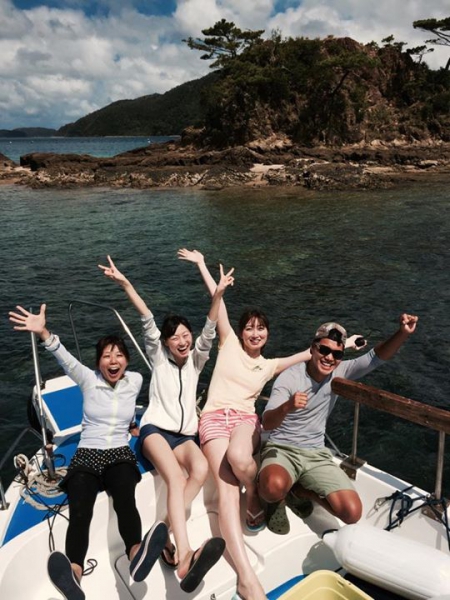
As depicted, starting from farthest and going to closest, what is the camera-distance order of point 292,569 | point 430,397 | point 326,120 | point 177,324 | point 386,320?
point 326,120 → point 386,320 → point 430,397 → point 177,324 → point 292,569

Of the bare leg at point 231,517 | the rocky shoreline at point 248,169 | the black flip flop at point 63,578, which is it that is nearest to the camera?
the black flip flop at point 63,578

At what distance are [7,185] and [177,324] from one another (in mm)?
48269

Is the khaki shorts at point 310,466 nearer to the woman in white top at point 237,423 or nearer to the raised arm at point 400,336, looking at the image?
the woman in white top at point 237,423

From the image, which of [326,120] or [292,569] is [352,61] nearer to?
[326,120]

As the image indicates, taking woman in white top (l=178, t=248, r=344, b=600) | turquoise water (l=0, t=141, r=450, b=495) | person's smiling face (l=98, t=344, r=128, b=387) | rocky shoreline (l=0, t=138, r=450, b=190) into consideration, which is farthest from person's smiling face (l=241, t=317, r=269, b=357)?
rocky shoreline (l=0, t=138, r=450, b=190)

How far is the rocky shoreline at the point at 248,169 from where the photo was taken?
41656 mm

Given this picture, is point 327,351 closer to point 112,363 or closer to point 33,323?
point 112,363

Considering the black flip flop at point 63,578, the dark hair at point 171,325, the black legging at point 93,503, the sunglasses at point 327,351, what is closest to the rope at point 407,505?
the sunglasses at point 327,351

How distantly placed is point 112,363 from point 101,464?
40.2 inches

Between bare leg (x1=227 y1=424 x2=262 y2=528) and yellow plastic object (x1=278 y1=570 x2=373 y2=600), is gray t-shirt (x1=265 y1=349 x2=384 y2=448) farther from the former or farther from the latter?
yellow plastic object (x1=278 y1=570 x2=373 y2=600)

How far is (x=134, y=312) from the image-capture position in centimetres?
1488

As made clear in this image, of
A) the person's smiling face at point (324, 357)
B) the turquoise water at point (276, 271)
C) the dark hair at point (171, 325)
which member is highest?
the dark hair at point (171, 325)

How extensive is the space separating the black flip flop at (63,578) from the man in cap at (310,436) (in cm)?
178

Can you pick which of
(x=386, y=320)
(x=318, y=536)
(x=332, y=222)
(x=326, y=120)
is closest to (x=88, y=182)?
(x=332, y=222)
